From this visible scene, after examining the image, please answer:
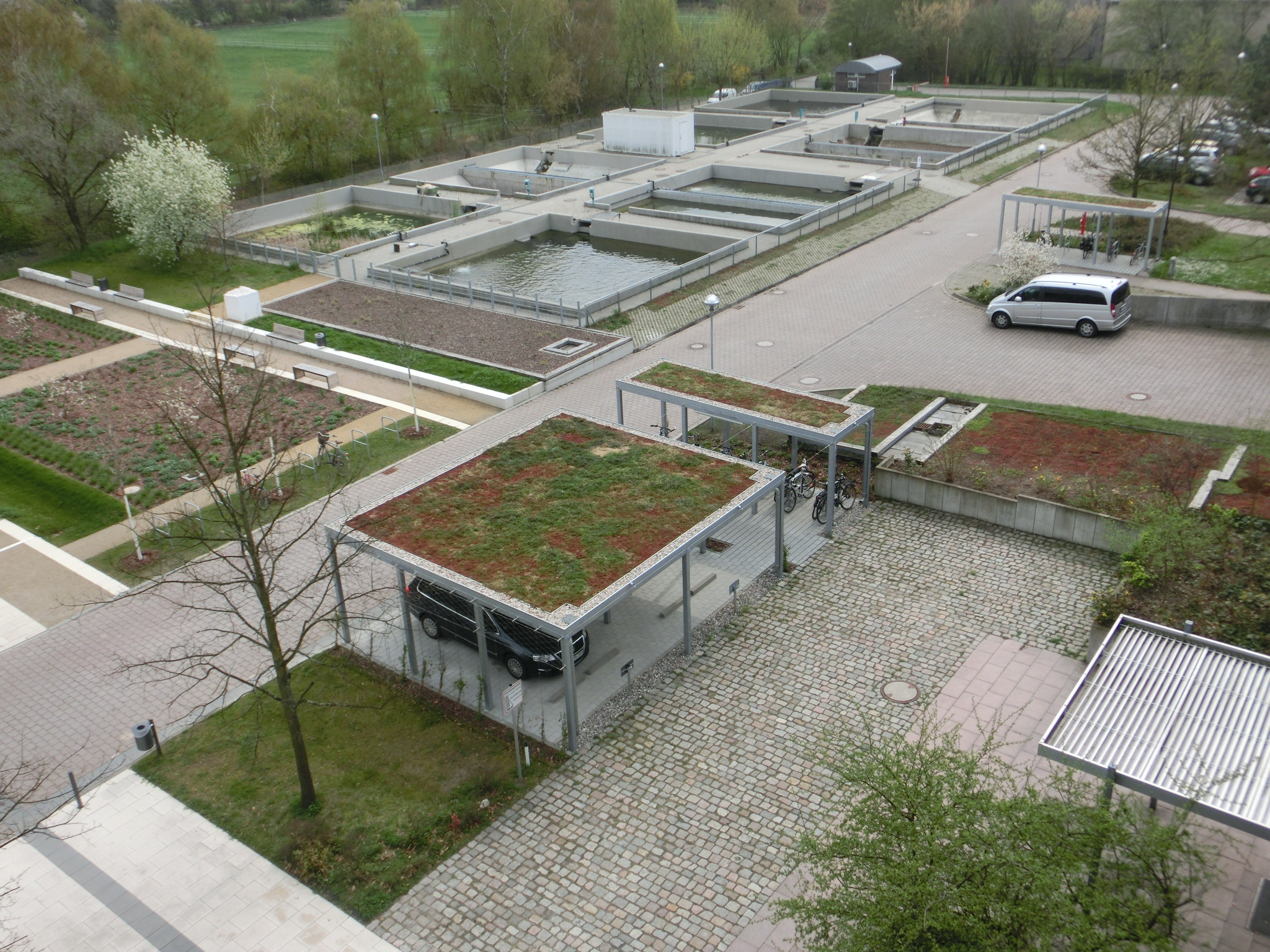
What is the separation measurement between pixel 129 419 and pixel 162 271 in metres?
13.7

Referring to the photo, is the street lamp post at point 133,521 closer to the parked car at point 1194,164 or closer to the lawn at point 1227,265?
the lawn at point 1227,265

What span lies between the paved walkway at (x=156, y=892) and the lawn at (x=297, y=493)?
4.54 metres

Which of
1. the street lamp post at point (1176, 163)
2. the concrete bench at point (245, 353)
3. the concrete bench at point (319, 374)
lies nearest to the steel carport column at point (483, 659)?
the concrete bench at point (319, 374)

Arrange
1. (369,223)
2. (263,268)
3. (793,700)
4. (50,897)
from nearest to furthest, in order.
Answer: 1. (50,897)
2. (793,700)
3. (263,268)
4. (369,223)

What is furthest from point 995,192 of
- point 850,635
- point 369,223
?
point 850,635

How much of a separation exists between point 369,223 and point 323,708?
31.1 meters

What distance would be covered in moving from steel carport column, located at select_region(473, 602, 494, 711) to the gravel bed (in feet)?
39.7

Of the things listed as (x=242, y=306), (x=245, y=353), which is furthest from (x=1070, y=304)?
(x=242, y=306)

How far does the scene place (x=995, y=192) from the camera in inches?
1549

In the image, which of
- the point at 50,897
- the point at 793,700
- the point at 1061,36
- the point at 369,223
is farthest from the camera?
the point at 1061,36

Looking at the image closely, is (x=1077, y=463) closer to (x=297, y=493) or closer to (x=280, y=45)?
(x=297, y=493)

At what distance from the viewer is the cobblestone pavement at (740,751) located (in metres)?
10.8

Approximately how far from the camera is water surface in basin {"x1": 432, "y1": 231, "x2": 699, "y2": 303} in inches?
1294

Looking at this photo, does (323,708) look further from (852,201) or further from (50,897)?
→ (852,201)
